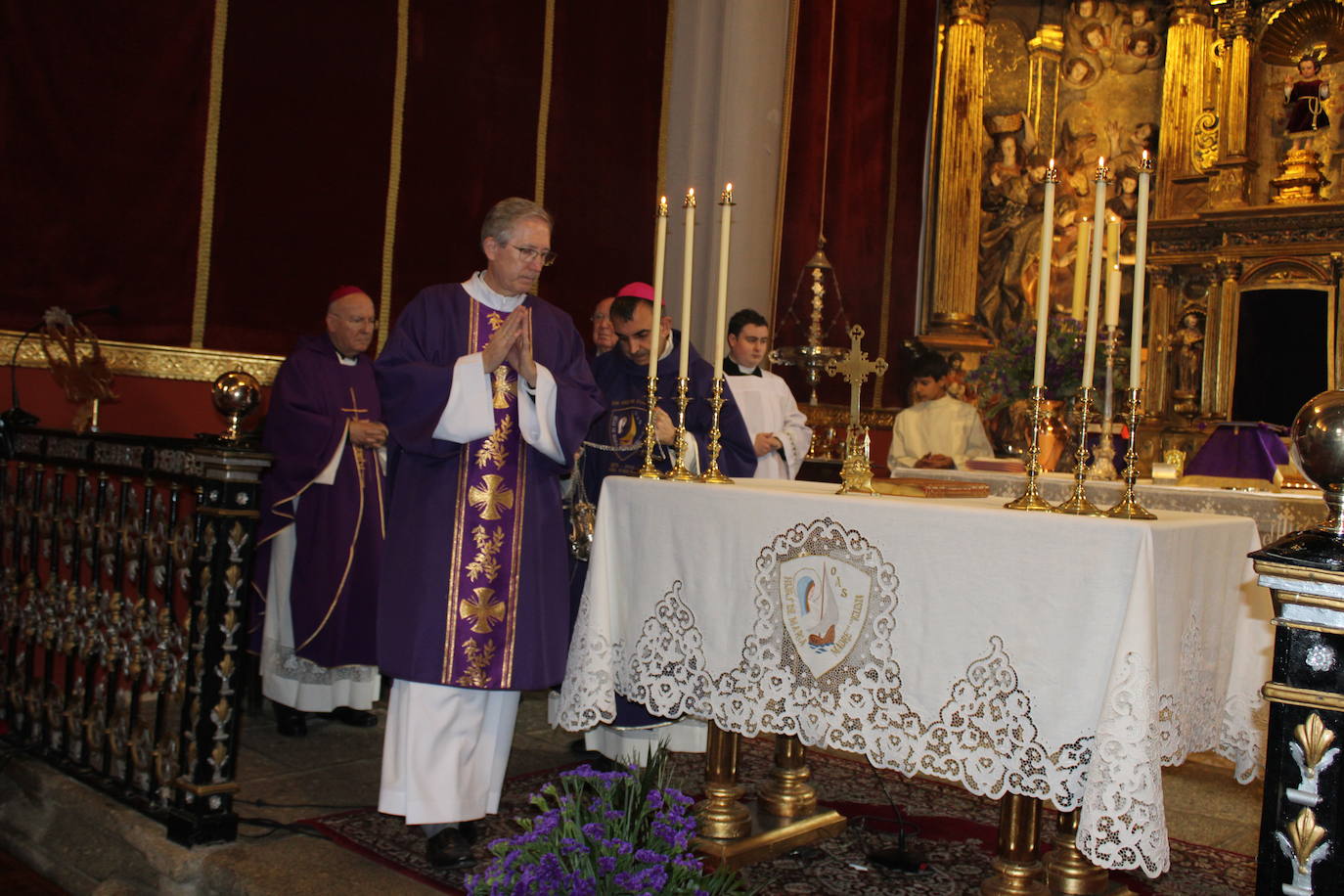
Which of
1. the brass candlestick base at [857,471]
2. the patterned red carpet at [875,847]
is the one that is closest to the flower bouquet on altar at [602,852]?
the patterned red carpet at [875,847]

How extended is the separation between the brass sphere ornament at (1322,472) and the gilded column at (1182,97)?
847cm

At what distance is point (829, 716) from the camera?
2914 millimetres

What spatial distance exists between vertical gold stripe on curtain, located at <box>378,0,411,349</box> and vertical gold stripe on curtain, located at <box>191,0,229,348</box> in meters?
0.98

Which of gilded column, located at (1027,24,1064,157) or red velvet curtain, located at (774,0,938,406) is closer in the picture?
red velvet curtain, located at (774,0,938,406)

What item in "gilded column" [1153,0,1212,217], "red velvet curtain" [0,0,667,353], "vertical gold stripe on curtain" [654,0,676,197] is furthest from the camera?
"gilded column" [1153,0,1212,217]

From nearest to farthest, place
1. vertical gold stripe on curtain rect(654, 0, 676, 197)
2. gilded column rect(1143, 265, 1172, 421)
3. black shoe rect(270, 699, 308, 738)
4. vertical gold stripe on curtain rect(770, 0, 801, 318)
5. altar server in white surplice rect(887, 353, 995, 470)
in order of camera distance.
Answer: black shoe rect(270, 699, 308, 738) < altar server in white surplice rect(887, 353, 995, 470) < vertical gold stripe on curtain rect(654, 0, 676, 197) < vertical gold stripe on curtain rect(770, 0, 801, 318) < gilded column rect(1143, 265, 1172, 421)

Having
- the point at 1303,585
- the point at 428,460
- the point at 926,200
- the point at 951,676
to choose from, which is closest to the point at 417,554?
the point at 428,460

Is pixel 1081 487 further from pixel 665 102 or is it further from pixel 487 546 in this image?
pixel 665 102

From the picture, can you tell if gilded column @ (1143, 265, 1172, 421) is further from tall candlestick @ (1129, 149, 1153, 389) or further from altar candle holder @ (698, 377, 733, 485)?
tall candlestick @ (1129, 149, 1153, 389)

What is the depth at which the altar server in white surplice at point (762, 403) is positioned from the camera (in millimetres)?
5586

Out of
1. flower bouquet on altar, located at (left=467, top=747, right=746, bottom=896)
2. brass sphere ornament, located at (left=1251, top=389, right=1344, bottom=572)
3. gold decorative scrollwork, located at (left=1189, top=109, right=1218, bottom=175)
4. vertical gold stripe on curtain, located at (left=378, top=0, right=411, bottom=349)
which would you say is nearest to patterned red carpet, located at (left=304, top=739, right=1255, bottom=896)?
flower bouquet on altar, located at (left=467, top=747, right=746, bottom=896)

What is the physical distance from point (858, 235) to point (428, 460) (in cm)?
683

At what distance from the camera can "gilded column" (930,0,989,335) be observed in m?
10.2

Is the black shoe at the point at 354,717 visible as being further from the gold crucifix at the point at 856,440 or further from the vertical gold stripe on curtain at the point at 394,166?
the gold crucifix at the point at 856,440
